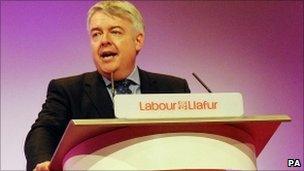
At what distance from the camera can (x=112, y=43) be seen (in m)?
2.26

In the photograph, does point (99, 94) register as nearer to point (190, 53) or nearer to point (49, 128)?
point (49, 128)

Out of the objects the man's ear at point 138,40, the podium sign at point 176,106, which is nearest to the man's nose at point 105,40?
the man's ear at point 138,40

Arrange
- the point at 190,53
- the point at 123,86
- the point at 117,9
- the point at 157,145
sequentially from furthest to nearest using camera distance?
Answer: the point at 190,53 < the point at 123,86 < the point at 117,9 < the point at 157,145

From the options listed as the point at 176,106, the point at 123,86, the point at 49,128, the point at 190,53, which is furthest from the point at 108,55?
the point at 190,53

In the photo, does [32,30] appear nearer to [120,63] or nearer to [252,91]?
[120,63]

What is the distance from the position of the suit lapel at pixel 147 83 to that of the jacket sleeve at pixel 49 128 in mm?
314

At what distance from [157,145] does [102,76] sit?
1.10m

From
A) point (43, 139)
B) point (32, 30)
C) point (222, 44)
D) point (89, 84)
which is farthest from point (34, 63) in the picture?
point (43, 139)

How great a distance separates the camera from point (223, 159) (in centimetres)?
138

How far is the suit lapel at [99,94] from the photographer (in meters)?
2.27

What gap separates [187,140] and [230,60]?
204 centimetres

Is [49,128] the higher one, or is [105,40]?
[105,40]

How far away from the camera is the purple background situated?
308cm

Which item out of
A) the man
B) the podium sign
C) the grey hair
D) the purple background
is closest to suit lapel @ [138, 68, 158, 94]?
the man
